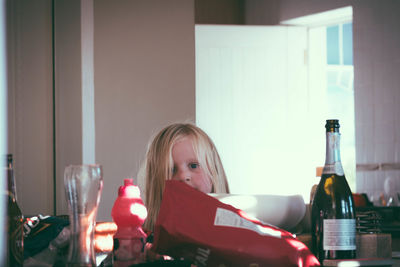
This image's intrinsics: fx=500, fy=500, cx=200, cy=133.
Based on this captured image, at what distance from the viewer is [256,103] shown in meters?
3.83

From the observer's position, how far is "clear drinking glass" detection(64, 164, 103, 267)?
1.69 feet

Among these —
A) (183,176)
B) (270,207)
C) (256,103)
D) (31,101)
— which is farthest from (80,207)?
(256,103)

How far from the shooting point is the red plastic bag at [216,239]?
1.74 ft

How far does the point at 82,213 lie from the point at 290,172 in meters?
3.40

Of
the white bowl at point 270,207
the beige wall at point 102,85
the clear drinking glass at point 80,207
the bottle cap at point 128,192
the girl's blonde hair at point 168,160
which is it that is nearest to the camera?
the clear drinking glass at point 80,207

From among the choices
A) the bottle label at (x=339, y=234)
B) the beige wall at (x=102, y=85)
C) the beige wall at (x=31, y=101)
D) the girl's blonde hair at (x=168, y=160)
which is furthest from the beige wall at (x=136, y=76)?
the bottle label at (x=339, y=234)

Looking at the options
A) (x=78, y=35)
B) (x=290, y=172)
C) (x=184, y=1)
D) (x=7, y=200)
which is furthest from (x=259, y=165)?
(x=7, y=200)

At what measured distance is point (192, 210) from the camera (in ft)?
1.80

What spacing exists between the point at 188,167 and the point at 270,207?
0.58 m

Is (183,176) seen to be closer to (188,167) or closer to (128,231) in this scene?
(188,167)

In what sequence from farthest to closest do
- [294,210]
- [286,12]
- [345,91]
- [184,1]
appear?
[345,91] → [286,12] → [184,1] → [294,210]

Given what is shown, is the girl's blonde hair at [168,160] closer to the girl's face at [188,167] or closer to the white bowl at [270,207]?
the girl's face at [188,167]

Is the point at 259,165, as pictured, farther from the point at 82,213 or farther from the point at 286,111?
the point at 82,213

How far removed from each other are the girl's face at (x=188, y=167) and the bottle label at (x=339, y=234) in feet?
2.13
